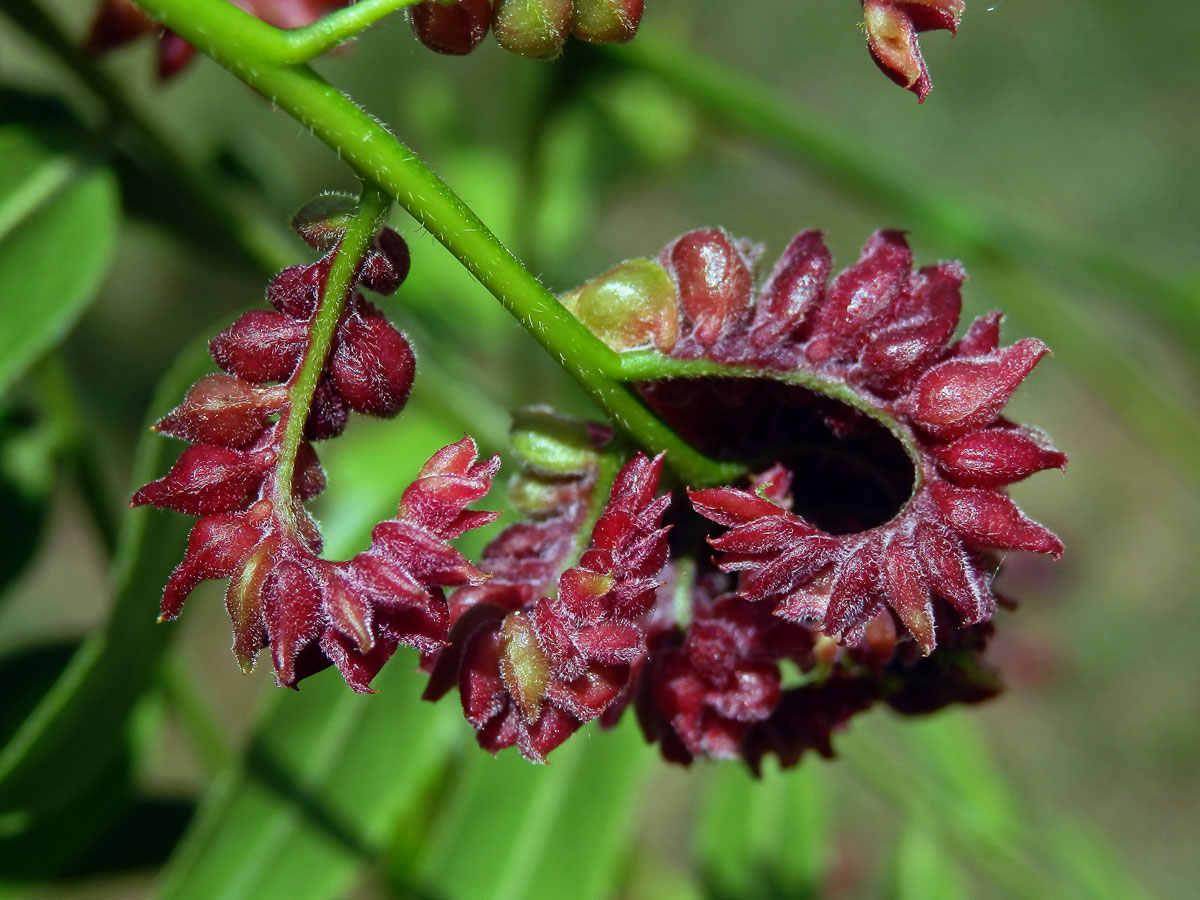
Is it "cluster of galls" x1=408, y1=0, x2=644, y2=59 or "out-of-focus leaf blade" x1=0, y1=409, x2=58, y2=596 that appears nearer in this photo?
"cluster of galls" x1=408, y1=0, x2=644, y2=59

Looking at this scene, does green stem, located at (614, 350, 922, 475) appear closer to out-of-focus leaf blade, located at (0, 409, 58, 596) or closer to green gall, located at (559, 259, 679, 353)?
green gall, located at (559, 259, 679, 353)

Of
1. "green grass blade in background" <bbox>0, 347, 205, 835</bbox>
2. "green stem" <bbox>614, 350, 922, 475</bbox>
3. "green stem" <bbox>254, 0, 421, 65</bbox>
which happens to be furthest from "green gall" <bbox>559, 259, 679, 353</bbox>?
"green grass blade in background" <bbox>0, 347, 205, 835</bbox>

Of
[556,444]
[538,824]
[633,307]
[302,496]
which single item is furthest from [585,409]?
[302,496]

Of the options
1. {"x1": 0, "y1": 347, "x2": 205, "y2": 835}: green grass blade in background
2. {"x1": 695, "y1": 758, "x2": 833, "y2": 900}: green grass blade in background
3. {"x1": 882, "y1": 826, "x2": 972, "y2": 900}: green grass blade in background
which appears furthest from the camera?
{"x1": 695, "y1": 758, "x2": 833, "y2": 900}: green grass blade in background

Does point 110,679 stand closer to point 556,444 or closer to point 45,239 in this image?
point 45,239

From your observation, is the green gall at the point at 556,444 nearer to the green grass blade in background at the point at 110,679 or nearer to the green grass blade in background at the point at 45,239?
the green grass blade in background at the point at 110,679

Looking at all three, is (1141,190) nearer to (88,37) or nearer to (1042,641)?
(1042,641)
